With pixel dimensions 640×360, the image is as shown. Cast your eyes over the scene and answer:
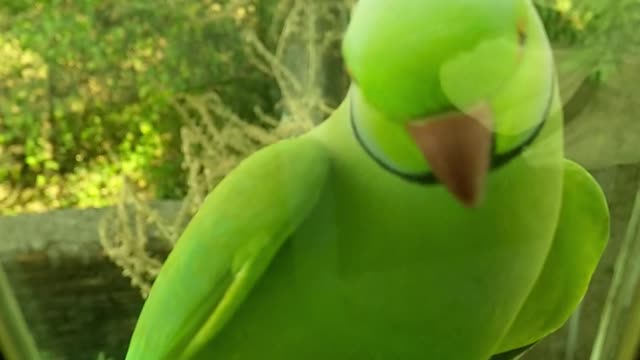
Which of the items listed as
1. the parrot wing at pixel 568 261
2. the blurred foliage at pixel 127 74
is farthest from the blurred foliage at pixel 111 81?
the parrot wing at pixel 568 261

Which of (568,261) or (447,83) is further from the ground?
(447,83)

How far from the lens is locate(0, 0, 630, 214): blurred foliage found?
0.38 meters

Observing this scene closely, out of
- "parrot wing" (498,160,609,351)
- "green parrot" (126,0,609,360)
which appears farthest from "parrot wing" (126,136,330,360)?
"parrot wing" (498,160,609,351)

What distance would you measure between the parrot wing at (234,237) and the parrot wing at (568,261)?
0.36 ft

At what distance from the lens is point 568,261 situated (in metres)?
0.41

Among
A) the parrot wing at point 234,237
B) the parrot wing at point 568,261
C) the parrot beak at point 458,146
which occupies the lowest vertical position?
the parrot wing at point 568,261

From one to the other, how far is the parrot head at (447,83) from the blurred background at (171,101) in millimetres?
30

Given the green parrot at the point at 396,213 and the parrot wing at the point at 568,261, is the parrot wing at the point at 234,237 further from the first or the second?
the parrot wing at the point at 568,261

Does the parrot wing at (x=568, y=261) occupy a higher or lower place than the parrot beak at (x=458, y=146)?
lower

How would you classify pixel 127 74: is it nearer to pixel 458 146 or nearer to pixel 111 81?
pixel 111 81

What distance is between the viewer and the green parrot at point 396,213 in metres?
0.32

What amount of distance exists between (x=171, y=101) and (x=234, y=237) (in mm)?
76

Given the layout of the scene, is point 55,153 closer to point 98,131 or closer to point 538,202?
point 98,131

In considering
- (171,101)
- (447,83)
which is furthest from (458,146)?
(171,101)
